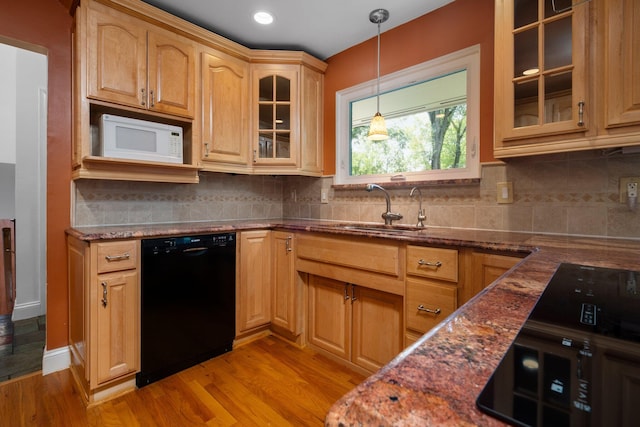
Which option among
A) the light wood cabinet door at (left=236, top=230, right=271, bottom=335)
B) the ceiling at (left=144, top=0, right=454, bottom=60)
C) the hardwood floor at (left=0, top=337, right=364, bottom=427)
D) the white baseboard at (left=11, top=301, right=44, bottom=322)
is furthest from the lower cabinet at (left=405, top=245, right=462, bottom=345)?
the white baseboard at (left=11, top=301, right=44, bottom=322)

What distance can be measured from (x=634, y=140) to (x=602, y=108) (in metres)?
0.18

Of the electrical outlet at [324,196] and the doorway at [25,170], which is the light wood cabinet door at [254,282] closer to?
the electrical outlet at [324,196]

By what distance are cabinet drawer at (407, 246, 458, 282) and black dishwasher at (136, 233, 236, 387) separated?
49.3 inches

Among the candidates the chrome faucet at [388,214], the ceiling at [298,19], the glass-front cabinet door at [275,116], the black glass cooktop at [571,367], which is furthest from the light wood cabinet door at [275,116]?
the black glass cooktop at [571,367]

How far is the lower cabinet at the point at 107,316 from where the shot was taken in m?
1.63

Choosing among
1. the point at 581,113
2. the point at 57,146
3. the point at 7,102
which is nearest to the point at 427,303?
the point at 581,113

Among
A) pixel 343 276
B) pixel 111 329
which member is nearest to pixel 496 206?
pixel 343 276

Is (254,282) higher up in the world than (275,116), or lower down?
lower down

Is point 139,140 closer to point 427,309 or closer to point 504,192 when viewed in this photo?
point 427,309

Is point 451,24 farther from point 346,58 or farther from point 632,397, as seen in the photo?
point 632,397

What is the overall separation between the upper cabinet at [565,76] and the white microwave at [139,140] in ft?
6.73

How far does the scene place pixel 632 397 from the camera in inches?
12.6

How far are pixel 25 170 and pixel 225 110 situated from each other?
1.94 m

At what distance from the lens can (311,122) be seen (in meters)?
2.78
